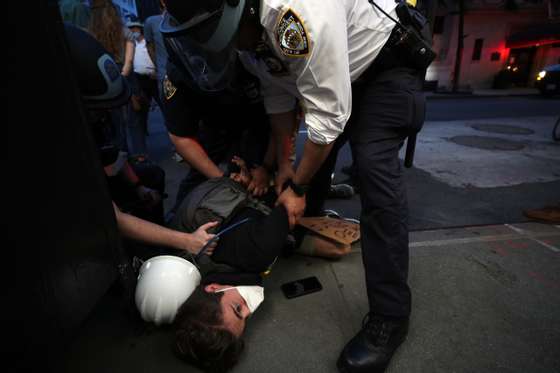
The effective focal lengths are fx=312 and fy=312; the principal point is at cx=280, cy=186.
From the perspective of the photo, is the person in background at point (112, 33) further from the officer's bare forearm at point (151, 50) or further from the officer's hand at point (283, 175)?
the officer's hand at point (283, 175)

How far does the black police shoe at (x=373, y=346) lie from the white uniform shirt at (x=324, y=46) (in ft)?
2.35

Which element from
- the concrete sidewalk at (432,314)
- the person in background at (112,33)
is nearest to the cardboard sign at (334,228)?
the concrete sidewalk at (432,314)

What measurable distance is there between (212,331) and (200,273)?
298 millimetres

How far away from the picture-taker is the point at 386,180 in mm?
1124

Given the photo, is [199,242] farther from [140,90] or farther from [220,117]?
[140,90]

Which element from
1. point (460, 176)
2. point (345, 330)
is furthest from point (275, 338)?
point (460, 176)

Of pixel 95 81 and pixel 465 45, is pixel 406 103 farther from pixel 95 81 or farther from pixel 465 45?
pixel 465 45

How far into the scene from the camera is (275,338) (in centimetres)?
129

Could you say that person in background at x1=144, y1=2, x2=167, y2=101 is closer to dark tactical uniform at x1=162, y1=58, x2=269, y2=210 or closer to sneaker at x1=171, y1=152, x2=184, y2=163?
sneaker at x1=171, y1=152, x2=184, y2=163

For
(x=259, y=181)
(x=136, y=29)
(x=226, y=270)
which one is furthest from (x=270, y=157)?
(x=136, y=29)

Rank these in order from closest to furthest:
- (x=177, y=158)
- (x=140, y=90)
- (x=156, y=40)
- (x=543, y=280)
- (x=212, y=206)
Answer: (x=212, y=206) → (x=543, y=280) → (x=156, y=40) → (x=140, y=90) → (x=177, y=158)

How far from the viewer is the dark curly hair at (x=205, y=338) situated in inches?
42.4

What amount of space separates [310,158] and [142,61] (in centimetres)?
289

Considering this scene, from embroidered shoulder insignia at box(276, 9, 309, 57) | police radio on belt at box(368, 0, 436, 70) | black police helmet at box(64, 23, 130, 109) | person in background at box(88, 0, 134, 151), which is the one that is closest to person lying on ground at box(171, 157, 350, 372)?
black police helmet at box(64, 23, 130, 109)
